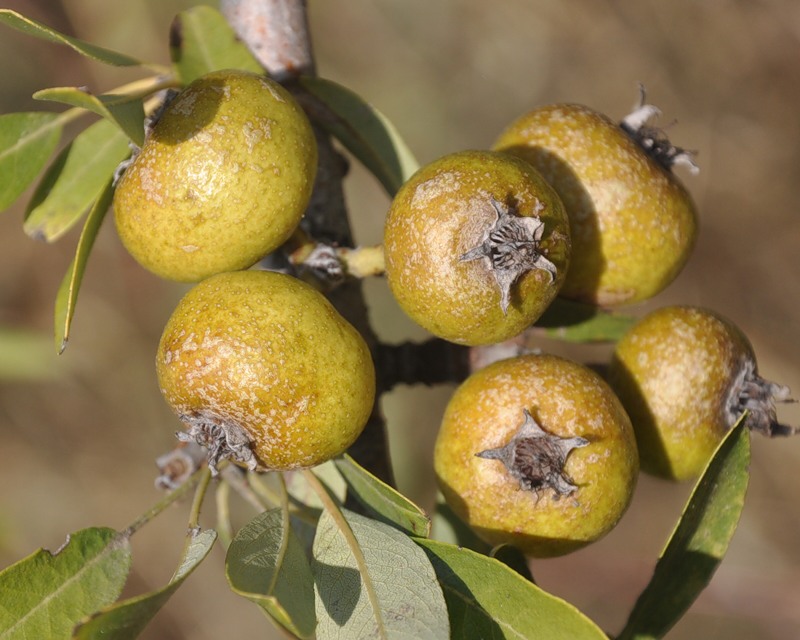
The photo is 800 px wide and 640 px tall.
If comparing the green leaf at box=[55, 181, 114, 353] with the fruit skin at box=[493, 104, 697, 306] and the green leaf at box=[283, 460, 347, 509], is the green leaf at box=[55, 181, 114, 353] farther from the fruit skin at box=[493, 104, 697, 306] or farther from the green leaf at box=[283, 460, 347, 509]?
the fruit skin at box=[493, 104, 697, 306]

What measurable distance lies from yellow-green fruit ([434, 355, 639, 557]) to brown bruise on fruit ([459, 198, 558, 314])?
330mm

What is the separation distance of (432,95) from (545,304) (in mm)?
4842

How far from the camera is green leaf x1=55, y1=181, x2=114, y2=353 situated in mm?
1852

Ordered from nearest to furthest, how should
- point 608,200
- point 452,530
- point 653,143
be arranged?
point 608,200 < point 653,143 < point 452,530

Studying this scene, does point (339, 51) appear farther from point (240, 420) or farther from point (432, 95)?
point (240, 420)

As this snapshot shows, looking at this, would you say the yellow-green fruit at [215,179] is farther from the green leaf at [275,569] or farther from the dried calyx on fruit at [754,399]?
the dried calyx on fruit at [754,399]

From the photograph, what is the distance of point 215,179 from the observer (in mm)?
1825

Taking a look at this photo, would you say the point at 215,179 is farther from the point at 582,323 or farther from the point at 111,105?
the point at 582,323

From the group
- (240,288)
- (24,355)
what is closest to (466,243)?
(240,288)

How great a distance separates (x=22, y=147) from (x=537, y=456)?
5.77ft

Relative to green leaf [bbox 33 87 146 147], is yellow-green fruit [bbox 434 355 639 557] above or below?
below

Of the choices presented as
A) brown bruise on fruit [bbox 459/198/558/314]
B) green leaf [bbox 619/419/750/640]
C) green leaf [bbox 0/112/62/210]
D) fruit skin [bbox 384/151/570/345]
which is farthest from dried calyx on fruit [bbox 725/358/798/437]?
green leaf [bbox 0/112/62/210]

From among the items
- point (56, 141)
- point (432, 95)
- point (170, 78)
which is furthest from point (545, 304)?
point (432, 95)

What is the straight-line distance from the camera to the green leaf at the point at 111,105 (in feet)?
4.99
